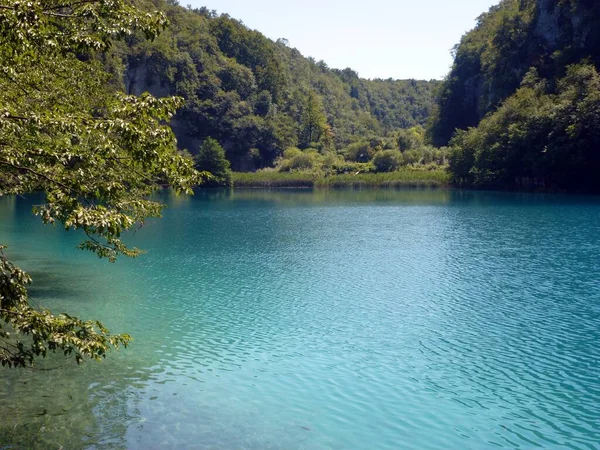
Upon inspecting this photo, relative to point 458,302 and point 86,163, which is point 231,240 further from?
point 86,163

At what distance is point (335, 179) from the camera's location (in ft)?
389

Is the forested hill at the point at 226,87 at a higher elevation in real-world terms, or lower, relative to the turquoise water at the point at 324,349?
higher

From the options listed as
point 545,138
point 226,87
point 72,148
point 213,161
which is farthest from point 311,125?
point 72,148

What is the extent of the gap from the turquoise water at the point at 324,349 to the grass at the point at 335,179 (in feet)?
236

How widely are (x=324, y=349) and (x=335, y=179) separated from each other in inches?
4043

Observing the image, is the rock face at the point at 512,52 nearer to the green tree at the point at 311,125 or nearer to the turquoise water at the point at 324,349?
the green tree at the point at 311,125

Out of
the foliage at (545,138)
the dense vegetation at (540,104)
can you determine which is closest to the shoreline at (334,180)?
the dense vegetation at (540,104)

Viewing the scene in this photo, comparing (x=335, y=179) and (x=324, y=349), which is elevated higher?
(x=335, y=179)

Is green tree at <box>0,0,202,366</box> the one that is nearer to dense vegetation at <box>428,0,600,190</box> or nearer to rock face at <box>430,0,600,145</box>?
dense vegetation at <box>428,0,600,190</box>

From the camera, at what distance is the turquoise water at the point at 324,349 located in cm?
1152

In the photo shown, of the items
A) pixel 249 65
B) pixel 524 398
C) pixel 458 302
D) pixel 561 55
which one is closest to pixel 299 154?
pixel 249 65

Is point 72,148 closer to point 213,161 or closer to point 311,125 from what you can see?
point 213,161

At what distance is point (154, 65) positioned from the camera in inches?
4904

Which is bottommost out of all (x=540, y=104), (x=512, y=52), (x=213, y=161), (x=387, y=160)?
(x=213, y=161)
